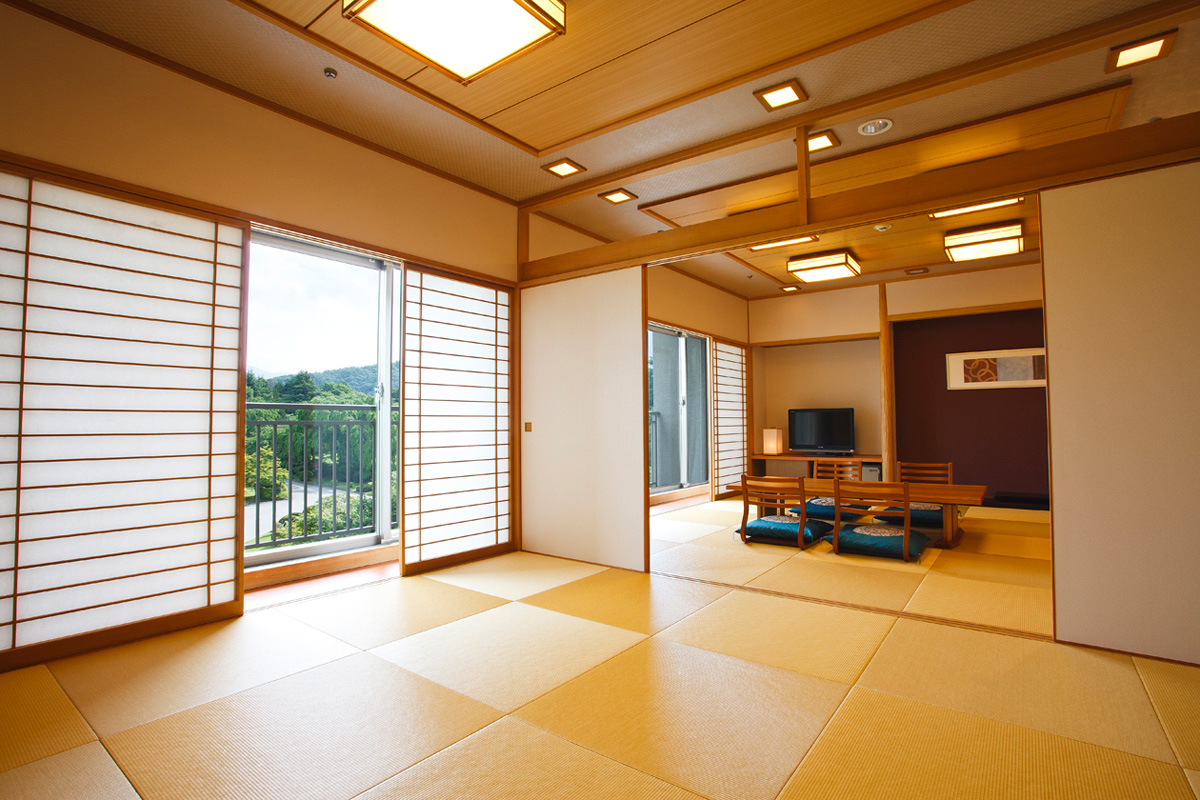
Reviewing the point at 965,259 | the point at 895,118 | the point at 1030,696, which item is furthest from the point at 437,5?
the point at 965,259

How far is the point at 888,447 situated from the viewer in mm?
7746

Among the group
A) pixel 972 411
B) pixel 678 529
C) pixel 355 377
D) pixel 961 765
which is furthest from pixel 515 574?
pixel 972 411

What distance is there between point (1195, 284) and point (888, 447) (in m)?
5.33

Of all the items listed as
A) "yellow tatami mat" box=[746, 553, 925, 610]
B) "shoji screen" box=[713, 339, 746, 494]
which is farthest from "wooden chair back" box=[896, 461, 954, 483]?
"shoji screen" box=[713, 339, 746, 494]

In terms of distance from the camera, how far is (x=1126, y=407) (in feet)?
9.20

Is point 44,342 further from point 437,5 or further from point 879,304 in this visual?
point 879,304

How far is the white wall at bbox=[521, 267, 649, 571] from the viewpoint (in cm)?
450

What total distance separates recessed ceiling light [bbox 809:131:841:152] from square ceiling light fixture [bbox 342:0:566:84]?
2117 millimetres

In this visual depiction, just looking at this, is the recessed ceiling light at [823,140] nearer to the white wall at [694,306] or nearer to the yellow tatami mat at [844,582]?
the white wall at [694,306]

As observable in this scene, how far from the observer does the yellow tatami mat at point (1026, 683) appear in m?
2.15

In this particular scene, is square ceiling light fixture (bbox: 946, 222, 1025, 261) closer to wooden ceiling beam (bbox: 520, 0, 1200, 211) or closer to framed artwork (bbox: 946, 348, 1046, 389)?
framed artwork (bbox: 946, 348, 1046, 389)

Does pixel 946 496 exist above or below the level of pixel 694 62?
below

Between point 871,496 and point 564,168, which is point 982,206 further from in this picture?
point 564,168

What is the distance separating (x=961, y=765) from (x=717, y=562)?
2730mm
